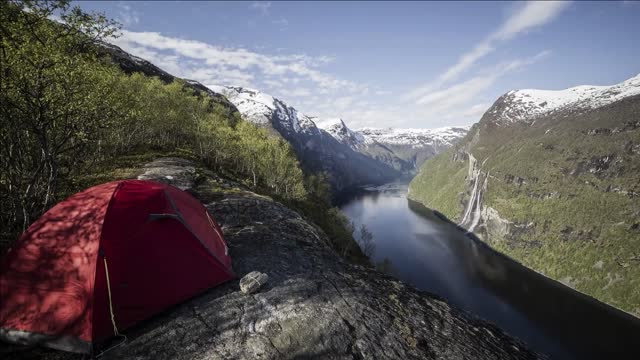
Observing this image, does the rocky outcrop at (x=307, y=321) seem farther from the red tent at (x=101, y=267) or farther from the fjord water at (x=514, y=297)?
the fjord water at (x=514, y=297)

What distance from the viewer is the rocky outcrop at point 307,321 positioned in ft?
31.1

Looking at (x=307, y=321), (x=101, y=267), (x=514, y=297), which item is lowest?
(x=514, y=297)

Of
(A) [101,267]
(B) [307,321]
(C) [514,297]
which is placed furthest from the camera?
(C) [514,297]

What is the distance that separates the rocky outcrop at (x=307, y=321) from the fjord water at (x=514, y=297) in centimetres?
6602

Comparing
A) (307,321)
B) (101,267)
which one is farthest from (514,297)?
(101,267)

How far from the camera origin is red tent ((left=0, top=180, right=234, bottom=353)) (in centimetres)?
927

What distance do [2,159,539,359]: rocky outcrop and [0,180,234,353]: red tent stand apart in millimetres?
527

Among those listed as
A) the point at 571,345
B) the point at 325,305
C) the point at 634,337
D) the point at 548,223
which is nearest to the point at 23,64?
the point at 325,305

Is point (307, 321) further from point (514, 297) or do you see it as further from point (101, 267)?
point (514, 297)

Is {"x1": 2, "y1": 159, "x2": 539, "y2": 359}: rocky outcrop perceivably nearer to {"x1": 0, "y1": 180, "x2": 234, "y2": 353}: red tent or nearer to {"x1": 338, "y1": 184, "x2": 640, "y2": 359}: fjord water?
{"x1": 0, "y1": 180, "x2": 234, "y2": 353}: red tent

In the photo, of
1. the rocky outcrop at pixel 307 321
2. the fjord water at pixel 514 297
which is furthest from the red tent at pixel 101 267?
the fjord water at pixel 514 297

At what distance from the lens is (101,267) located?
9.88 metres

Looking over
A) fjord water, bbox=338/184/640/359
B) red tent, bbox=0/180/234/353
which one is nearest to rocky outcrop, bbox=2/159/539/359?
red tent, bbox=0/180/234/353

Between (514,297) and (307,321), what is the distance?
411ft
